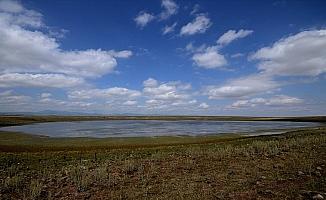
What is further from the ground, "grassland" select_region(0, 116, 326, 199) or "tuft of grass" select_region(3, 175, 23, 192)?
"grassland" select_region(0, 116, 326, 199)

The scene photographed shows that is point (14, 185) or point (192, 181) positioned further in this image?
point (14, 185)

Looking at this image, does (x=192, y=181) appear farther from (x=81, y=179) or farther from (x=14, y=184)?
(x=14, y=184)

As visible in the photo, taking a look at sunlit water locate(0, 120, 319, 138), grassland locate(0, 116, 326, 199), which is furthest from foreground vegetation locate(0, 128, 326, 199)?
sunlit water locate(0, 120, 319, 138)

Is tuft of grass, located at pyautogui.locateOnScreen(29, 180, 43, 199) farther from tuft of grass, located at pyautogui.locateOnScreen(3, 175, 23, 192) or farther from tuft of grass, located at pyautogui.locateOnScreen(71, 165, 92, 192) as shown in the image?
tuft of grass, located at pyautogui.locateOnScreen(71, 165, 92, 192)

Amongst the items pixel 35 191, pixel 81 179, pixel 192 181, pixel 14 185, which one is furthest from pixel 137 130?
pixel 35 191

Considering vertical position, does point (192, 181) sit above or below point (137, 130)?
above

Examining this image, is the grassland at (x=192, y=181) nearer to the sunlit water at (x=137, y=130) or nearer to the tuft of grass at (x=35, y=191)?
the tuft of grass at (x=35, y=191)

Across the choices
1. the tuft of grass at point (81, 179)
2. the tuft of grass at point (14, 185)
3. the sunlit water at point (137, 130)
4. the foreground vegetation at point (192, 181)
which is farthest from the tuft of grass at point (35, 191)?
the sunlit water at point (137, 130)

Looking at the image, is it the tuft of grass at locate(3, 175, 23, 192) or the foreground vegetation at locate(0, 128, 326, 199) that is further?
the tuft of grass at locate(3, 175, 23, 192)

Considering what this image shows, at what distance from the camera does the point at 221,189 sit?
1098 centimetres

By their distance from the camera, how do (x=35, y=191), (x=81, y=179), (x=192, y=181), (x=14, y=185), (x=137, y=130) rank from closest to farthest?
(x=35, y=191) → (x=192, y=181) → (x=14, y=185) → (x=81, y=179) → (x=137, y=130)

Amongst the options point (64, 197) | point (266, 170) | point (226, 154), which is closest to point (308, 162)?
point (266, 170)

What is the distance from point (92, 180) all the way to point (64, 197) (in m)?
1.92

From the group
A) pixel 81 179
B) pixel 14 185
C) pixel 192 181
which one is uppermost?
pixel 192 181
